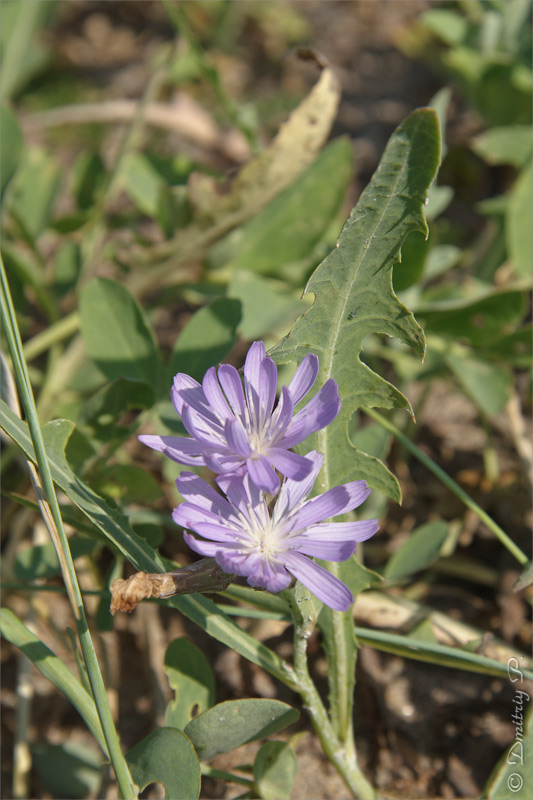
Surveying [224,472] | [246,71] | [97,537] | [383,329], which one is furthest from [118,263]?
[246,71]

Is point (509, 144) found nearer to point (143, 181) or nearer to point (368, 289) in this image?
point (143, 181)

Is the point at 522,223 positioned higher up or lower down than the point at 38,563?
higher up

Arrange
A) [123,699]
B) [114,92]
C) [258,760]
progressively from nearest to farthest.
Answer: [258,760] → [123,699] → [114,92]

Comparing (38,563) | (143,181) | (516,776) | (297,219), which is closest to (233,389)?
(38,563)

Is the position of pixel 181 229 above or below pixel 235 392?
below

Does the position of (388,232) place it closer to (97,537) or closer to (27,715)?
(97,537)

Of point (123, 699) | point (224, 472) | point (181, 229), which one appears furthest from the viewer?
point (181, 229)
